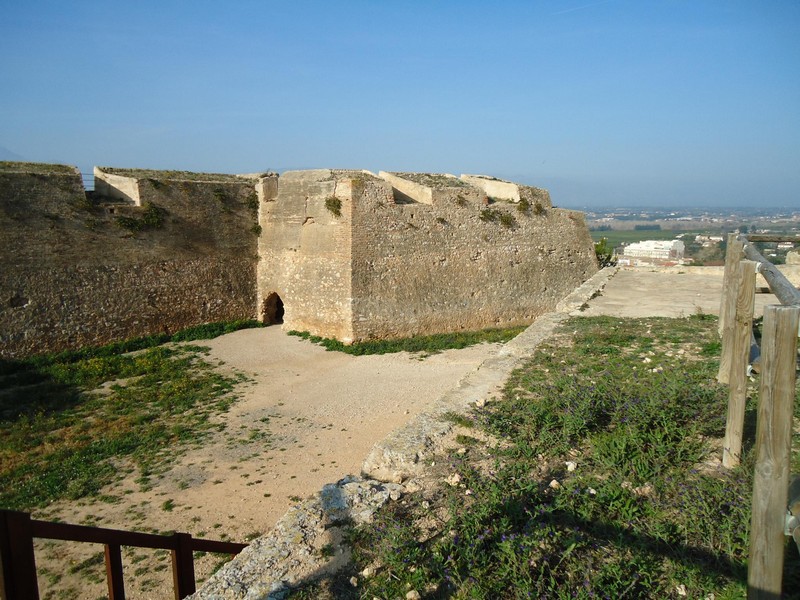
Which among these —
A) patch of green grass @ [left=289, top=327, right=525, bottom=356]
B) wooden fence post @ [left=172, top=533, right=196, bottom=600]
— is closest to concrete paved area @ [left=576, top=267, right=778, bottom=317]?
patch of green grass @ [left=289, top=327, right=525, bottom=356]

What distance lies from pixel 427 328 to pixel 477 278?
182cm

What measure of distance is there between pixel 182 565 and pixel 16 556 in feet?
4.86

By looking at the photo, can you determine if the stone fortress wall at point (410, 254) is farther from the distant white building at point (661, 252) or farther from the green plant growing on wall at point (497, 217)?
the distant white building at point (661, 252)

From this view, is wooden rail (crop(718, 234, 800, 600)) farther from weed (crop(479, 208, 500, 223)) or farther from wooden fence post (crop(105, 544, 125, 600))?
weed (crop(479, 208, 500, 223))

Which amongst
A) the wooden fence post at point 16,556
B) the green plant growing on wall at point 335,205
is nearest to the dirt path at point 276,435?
the wooden fence post at point 16,556

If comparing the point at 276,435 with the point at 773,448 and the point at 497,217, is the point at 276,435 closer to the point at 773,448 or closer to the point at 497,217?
the point at 773,448

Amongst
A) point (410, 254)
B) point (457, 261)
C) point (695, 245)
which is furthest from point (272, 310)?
point (695, 245)

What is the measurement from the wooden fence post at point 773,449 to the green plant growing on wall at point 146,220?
13.6m

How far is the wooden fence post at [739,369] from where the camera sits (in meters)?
3.46

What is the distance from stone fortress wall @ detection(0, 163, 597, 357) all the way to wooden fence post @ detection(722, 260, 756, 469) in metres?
9.73

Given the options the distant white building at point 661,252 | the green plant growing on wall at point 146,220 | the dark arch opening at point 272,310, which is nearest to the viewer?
the green plant growing on wall at point 146,220

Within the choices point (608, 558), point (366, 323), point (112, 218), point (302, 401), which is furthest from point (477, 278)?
point (608, 558)

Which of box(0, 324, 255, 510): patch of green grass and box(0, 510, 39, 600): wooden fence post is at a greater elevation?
box(0, 510, 39, 600): wooden fence post

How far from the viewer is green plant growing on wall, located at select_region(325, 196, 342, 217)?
12805 mm
